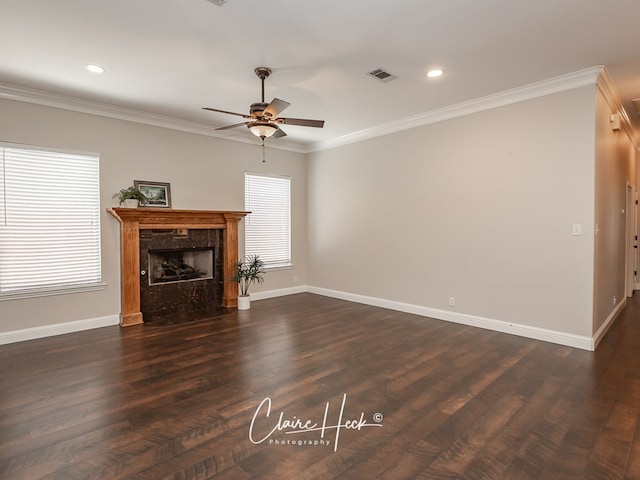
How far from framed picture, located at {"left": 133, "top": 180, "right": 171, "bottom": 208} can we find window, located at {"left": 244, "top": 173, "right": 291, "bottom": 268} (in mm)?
1364

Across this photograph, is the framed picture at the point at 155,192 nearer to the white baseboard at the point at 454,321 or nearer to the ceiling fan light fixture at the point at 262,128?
the white baseboard at the point at 454,321

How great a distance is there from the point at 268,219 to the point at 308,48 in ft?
12.4

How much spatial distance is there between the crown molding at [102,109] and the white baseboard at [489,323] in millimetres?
3499

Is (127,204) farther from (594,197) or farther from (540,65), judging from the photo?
(594,197)

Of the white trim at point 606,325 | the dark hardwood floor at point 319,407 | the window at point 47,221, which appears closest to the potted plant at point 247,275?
the dark hardwood floor at point 319,407

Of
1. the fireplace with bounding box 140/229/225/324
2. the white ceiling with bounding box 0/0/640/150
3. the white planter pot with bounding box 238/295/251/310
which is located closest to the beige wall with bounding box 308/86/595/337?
the white ceiling with bounding box 0/0/640/150

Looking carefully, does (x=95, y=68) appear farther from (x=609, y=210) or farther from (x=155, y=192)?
(x=609, y=210)

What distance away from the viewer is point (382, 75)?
3.81 m

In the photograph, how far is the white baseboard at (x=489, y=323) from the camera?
3924 mm

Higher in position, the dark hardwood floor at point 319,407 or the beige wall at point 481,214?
the beige wall at point 481,214

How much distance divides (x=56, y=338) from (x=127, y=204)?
5.88 ft

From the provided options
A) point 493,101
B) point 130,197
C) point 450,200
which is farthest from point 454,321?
point 130,197

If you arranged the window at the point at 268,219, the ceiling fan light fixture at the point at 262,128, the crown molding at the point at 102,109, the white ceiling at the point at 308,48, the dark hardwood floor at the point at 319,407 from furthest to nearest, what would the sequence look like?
the window at the point at 268,219
the crown molding at the point at 102,109
the ceiling fan light fixture at the point at 262,128
the white ceiling at the point at 308,48
the dark hardwood floor at the point at 319,407

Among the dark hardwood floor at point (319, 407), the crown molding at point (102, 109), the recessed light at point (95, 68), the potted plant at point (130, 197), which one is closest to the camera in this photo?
the dark hardwood floor at point (319, 407)
